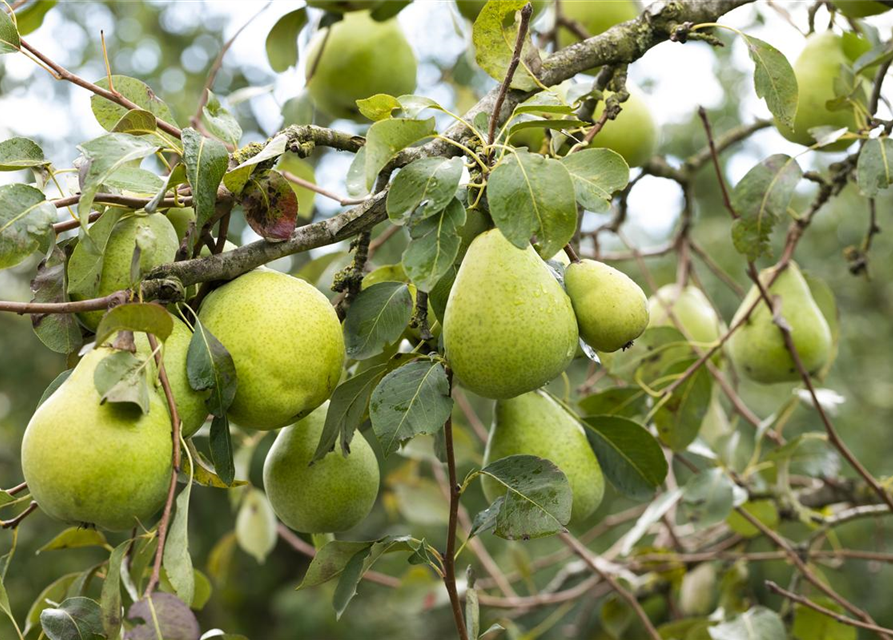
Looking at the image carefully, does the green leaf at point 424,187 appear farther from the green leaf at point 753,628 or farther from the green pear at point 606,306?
the green leaf at point 753,628

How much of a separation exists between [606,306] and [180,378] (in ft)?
1.29

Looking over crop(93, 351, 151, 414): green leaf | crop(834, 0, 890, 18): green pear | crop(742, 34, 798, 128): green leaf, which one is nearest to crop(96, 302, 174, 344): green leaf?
crop(93, 351, 151, 414): green leaf

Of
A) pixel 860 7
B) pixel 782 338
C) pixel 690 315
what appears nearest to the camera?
pixel 860 7

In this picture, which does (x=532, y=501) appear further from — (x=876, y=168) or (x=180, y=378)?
(x=876, y=168)

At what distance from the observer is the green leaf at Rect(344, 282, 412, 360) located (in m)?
0.84

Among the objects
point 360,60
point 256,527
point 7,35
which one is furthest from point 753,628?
point 7,35

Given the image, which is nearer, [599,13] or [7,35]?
[7,35]

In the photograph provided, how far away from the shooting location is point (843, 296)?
4.32m

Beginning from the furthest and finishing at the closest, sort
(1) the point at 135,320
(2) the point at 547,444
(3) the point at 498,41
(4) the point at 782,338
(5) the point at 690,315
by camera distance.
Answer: (5) the point at 690,315, (4) the point at 782,338, (2) the point at 547,444, (3) the point at 498,41, (1) the point at 135,320

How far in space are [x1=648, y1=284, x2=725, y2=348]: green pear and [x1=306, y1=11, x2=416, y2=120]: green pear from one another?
2.10 ft

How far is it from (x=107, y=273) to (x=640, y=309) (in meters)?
0.52

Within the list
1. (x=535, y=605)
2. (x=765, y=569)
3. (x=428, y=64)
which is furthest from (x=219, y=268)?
(x=428, y=64)

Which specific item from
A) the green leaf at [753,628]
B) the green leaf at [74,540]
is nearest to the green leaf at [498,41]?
the green leaf at [74,540]

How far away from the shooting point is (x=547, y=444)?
38.9 inches
